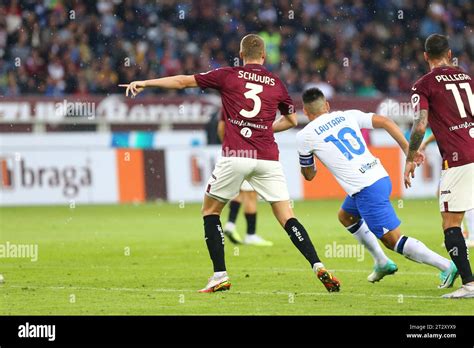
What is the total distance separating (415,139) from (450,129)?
A: 371mm

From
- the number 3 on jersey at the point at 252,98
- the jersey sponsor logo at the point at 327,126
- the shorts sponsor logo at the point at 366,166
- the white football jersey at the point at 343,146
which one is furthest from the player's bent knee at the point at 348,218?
the number 3 on jersey at the point at 252,98

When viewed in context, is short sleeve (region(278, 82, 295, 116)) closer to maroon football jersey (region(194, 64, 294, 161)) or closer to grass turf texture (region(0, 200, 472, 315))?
maroon football jersey (region(194, 64, 294, 161))

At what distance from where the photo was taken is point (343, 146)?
1042 centimetres

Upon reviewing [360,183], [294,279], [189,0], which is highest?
[189,0]

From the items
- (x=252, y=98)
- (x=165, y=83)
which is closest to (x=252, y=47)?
(x=252, y=98)

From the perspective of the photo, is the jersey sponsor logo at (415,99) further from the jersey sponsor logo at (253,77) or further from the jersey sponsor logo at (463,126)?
the jersey sponsor logo at (253,77)

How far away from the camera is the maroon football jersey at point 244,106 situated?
10266 mm

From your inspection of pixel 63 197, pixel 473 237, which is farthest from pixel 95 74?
pixel 473 237

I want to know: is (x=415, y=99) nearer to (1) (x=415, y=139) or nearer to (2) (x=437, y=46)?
(1) (x=415, y=139)

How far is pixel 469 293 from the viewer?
9.46 m

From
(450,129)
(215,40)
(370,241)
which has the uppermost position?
(215,40)

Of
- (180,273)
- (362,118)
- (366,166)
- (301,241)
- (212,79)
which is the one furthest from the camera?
(180,273)
